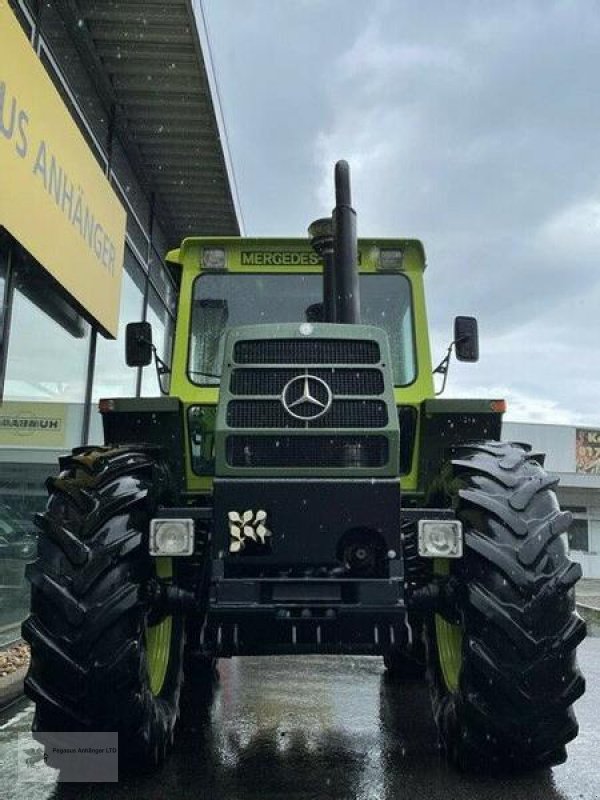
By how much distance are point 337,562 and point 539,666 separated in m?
0.89

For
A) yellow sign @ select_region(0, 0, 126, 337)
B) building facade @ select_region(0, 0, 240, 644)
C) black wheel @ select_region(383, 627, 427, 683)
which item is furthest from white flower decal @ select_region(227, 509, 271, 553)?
yellow sign @ select_region(0, 0, 126, 337)

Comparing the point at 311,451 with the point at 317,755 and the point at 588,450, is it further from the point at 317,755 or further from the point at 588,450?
the point at 588,450

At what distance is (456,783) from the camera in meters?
3.56

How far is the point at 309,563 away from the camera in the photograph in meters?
3.40

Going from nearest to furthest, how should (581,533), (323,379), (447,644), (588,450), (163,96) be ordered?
→ (323,379)
(447,644)
(163,96)
(581,533)
(588,450)

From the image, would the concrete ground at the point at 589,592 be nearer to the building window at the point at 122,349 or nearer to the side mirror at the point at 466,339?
the building window at the point at 122,349

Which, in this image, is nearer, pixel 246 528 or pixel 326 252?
pixel 246 528

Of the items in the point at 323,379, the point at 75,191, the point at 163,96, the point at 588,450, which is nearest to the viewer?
the point at 323,379

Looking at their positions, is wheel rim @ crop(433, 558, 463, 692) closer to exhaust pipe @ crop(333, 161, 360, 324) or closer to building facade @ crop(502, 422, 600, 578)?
exhaust pipe @ crop(333, 161, 360, 324)

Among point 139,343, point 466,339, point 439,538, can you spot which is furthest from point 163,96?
point 439,538

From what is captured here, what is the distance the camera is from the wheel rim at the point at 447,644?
154 inches

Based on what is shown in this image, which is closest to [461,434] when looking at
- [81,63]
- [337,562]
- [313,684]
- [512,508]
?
[512,508]

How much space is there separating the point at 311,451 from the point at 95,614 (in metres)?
1.09

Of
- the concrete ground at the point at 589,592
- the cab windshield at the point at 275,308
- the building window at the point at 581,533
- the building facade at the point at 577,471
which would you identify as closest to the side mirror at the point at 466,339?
the cab windshield at the point at 275,308
